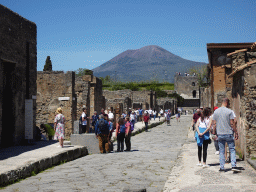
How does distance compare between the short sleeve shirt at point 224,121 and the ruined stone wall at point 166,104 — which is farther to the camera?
the ruined stone wall at point 166,104

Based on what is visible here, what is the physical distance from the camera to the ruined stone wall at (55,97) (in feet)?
63.0

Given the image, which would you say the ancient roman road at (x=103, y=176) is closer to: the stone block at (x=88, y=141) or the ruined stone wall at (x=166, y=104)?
the stone block at (x=88, y=141)

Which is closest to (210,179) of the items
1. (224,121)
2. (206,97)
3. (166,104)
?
(224,121)

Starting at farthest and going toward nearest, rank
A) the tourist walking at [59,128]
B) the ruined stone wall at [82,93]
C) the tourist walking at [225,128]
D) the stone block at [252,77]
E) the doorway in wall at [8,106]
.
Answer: the ruined stone wall at [82,93] → the doorway in wall at [8,106] → the tourist walking at [59,128] → the stone block at [252,77] → the tourist walking at [225,128]

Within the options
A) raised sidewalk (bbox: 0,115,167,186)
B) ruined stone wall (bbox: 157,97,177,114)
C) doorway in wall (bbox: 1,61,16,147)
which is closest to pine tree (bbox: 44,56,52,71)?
ruined stone wall (bbox: 157,97,177,114)

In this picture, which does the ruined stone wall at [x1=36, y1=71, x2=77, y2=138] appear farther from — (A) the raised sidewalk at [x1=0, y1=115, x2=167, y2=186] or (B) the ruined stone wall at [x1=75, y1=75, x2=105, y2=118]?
(A) the raised sidewalk at [x1=0, y1=115, x2=167, y2=186]

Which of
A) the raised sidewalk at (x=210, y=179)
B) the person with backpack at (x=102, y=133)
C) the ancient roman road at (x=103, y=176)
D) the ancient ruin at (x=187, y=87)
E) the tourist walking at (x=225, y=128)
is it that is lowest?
the ancient roman road at (x=103, y=176)

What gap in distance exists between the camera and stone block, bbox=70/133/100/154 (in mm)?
12508

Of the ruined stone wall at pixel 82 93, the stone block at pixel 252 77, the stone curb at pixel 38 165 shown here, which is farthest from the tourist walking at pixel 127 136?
the ruined stone wall at pixel 82 93

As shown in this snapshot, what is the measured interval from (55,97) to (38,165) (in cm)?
1135

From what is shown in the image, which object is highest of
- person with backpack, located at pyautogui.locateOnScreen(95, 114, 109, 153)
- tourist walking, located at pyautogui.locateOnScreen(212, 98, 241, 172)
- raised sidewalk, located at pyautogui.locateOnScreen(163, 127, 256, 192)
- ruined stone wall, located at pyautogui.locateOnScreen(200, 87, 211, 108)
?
ruined stone wall, located at pyautogui.locateOnScreen(200, 87, 211, 108)

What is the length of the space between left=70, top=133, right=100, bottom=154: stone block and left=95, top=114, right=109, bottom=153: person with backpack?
0.24 metres

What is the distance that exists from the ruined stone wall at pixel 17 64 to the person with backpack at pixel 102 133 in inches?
116

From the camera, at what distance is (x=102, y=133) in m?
12.2
